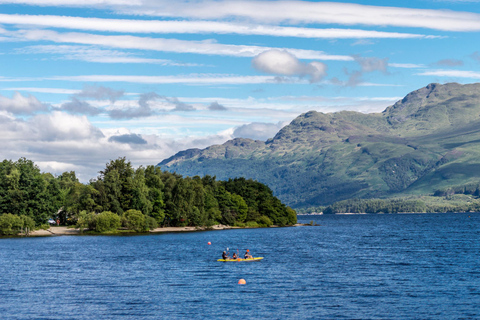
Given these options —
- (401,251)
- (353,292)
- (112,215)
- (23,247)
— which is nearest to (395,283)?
(353,292)

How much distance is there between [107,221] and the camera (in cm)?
19550

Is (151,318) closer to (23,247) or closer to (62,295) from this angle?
(62,295)

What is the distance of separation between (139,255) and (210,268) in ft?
91.3

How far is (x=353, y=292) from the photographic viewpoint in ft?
248

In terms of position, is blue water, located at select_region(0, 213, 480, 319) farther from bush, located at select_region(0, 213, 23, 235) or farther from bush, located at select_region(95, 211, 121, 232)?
bush, located at select_region(95, 211, 121, 232)

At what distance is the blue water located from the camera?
6322cm

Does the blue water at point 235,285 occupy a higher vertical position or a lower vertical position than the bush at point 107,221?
lower

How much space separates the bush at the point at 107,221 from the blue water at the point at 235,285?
60.0m

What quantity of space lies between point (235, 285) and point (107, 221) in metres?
122

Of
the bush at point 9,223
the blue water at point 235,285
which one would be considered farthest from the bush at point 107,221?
the blue water at point 235,285

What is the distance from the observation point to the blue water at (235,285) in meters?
63.2

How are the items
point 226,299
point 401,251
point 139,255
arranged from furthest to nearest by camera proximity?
point 401,251 → point 139,255 → point 226,299

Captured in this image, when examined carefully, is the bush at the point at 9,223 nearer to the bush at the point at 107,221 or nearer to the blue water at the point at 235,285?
the bush at the point at 107,221

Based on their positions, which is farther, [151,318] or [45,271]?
[45,271]
